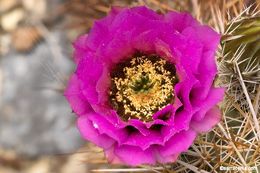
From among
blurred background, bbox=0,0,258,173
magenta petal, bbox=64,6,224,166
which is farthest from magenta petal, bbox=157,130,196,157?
blurred background, bbox=0,0,258,173

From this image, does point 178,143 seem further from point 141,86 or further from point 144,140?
point 141,86

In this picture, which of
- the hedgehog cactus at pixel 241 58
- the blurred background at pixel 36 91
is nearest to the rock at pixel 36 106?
the blurred background at pixel 36 91

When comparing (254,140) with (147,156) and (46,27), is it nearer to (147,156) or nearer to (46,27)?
(147,156)

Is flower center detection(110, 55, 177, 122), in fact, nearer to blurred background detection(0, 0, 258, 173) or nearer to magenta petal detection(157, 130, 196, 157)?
magenta petal detection(157, 130, 196, 157)

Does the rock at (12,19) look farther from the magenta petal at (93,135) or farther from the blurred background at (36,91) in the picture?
the magenta petal at (93,135)

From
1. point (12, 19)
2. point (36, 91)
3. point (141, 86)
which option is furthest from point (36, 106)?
point (141, 86)

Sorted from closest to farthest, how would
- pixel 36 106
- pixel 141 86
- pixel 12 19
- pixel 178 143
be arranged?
1. pixel 178 143
2. pixel 141 86
3. pixel 36 106
4. pixel 12 19

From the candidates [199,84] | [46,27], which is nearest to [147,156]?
[199,84]
